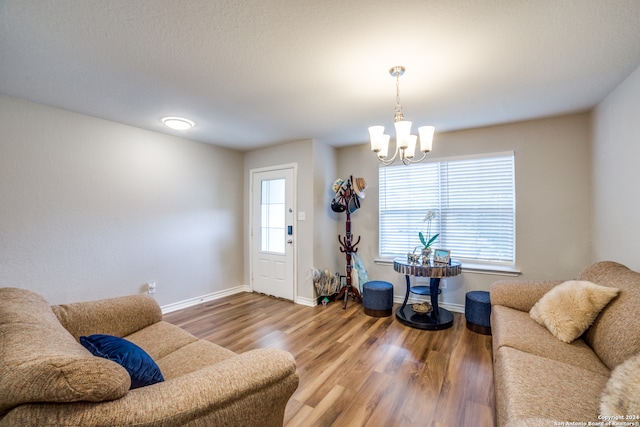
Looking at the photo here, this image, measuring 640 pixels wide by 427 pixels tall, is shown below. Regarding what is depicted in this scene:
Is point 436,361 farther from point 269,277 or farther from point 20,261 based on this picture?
point 20,261

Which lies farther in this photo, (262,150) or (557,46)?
(262,150)

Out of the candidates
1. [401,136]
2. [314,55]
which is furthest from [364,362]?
[314,55]

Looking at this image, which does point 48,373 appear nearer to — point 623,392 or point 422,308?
point 623,392

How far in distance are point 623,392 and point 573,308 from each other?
0.98m

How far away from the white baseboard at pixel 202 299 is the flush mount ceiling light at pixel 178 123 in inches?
91.7

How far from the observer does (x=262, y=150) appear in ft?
14.6

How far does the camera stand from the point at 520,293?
231 cm

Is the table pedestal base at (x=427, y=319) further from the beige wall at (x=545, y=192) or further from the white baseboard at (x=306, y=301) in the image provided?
the white baseboard at (x=306, y=301)

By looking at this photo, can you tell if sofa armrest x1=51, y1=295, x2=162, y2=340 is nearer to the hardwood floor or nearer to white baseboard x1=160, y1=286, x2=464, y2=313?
the hardwood floor

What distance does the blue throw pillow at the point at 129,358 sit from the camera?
→ 3.58 feet

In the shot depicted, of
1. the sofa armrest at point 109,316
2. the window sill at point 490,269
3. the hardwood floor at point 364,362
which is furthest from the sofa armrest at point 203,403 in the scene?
the window sill at point 490,269

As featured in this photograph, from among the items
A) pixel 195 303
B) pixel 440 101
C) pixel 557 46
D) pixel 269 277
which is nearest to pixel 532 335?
pixel 557 46

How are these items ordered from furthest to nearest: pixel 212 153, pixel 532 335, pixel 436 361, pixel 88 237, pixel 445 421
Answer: pixel 212 153
pixel 88 237
pixel 436 361
pixel 532 335
pixel 445 421

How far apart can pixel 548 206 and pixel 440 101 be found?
6.09 ft
